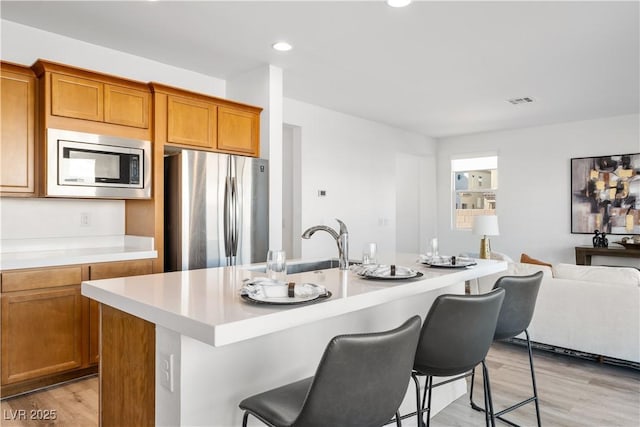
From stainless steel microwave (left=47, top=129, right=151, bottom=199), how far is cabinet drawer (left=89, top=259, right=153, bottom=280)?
530 millimetres

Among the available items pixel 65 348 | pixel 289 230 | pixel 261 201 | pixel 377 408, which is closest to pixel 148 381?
pixel 377 408

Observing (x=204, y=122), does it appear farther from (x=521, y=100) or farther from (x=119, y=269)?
(x=521, y=100)

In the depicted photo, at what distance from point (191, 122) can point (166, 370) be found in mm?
2681

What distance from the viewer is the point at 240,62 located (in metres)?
4.02

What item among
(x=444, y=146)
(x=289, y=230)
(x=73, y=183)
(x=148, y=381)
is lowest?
(x=148, y=381)

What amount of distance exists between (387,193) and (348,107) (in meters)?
1.71

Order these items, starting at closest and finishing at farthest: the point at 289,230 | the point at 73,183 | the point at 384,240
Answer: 1. the point at 73,183
2. the point at 289,230
3. the point at 384,240

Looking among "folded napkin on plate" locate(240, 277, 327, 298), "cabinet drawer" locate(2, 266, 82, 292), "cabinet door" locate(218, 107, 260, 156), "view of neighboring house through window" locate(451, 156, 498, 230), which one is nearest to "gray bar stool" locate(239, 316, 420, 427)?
"folded napkin on plate" locate(240, 277, 327, 298)

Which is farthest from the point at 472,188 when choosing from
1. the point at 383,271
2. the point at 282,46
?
the point at 383,271

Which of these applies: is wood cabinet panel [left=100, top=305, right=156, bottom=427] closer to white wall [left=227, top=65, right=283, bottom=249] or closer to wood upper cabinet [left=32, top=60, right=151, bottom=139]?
wood upper cabinet [left=32, top=60, right=151, bottom=139]


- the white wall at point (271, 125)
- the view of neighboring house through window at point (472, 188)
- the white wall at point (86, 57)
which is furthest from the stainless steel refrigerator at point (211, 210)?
the view of neighboring house through window at point (472, 188)

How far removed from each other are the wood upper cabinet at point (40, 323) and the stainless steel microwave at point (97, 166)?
610 millimetres

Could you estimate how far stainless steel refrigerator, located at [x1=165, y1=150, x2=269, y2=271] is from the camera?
11.4ft

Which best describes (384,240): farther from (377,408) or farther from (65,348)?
(377,408)
